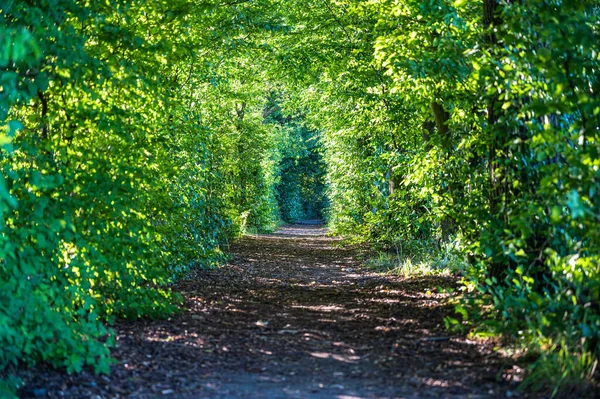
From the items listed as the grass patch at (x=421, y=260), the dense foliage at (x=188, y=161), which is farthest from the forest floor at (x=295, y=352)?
the grass patch at (x=421, y=260)

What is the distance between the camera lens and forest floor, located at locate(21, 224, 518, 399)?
4.78m

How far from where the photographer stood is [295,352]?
6.15 m

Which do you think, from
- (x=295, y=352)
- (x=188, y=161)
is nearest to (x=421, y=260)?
(x=188, y=161)

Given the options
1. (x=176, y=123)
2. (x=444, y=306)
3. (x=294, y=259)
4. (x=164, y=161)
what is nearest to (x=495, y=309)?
(x=444, y=306)

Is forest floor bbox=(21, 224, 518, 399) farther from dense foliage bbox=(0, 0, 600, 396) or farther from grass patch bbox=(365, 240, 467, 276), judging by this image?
grass patch bbox=(365, 240, 467, 276)

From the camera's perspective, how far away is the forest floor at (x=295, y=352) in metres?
4.78

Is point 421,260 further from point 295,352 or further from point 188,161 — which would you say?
point 295,352

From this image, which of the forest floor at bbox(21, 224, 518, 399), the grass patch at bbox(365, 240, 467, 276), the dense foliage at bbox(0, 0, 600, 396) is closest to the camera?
the dense foliage at bbox(0, 0, 600, 396)

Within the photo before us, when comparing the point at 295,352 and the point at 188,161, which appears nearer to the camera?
the point at 295,352

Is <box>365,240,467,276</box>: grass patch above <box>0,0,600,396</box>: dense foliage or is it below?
below

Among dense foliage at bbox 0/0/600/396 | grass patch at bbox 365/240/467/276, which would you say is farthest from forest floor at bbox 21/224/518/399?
grass patch at bbox 365/240/467/276

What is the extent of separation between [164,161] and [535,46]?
4503mm

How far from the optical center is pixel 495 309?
602 cm

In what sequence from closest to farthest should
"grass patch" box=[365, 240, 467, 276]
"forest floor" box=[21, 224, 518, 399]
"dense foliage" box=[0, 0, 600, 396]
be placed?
1. "dense foliage" box=[0, 0, 600, 396]
2. "forest floor" box=[21, 224, 518, 399]
3. "grass patch" box=[365, 240, 467, 276]
